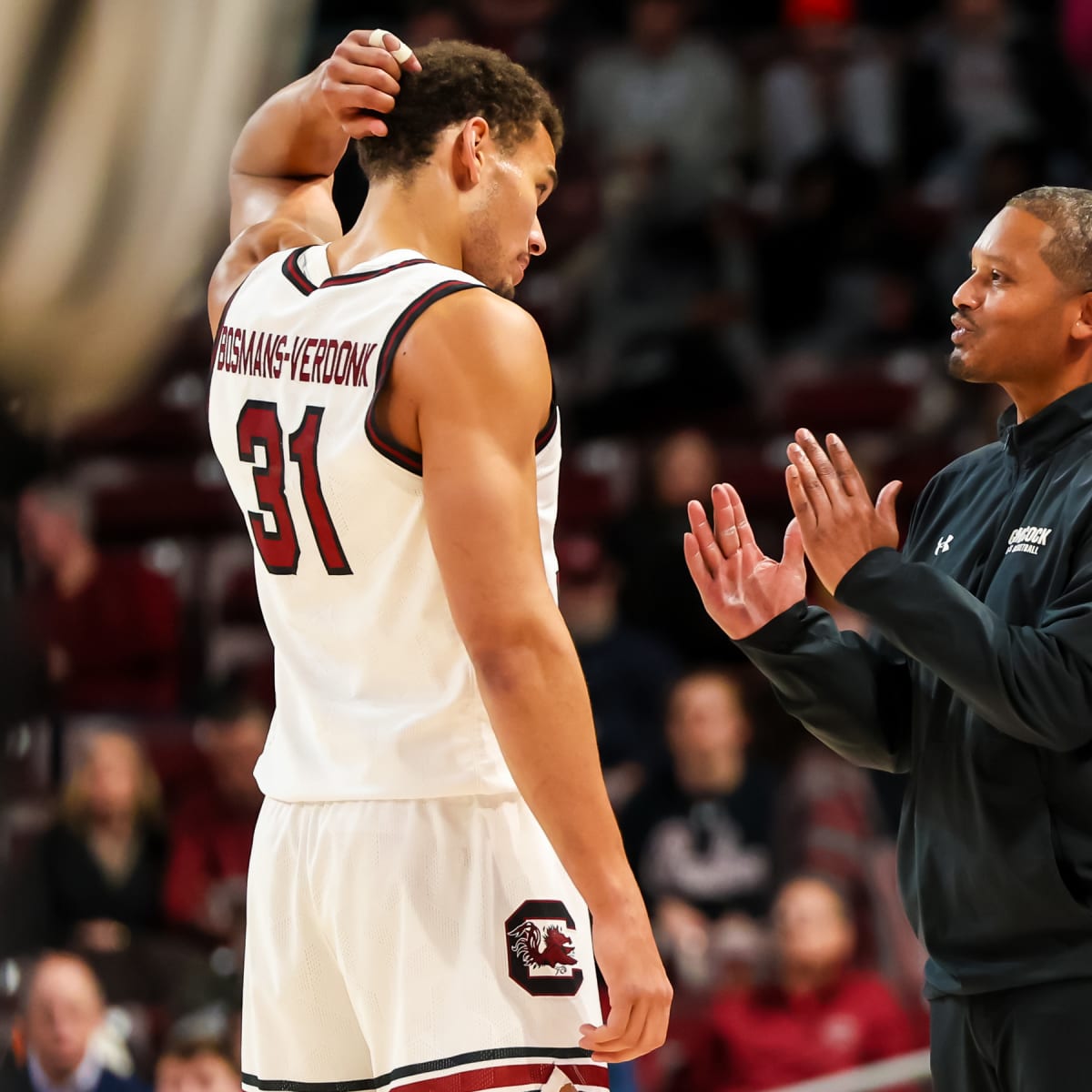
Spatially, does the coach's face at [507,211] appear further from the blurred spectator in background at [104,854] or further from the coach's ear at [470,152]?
the blurred spectator in background at [104,854]

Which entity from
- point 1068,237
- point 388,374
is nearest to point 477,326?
point 388,374

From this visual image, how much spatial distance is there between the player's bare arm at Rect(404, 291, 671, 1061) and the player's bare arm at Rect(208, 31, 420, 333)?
27.8 inches

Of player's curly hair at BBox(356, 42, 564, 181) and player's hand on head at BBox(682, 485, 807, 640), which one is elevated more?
player's curly hair at BBox(356, 42, 564, 181)

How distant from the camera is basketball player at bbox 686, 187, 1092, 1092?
103 inches

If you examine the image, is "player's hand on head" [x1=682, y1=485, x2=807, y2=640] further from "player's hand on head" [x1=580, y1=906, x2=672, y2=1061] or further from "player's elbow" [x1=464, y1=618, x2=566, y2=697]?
"player's hand on head" [x1=580, y1=906, x2=672, y2=1061]

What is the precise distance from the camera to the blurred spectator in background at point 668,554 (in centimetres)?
762

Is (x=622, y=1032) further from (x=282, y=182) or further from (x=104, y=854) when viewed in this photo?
(x=104, y=854)

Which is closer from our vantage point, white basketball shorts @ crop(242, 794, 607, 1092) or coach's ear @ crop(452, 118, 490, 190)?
white basketball shorts @ crop(242, 794, 607, 1092)

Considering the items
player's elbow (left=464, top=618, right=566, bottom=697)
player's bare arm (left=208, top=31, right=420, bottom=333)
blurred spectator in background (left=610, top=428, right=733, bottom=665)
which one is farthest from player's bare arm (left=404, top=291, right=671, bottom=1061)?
blurred spectator in background (left=610, top=428, right=733, bottom=665)

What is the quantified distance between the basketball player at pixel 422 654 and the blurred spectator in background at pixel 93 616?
4.70m

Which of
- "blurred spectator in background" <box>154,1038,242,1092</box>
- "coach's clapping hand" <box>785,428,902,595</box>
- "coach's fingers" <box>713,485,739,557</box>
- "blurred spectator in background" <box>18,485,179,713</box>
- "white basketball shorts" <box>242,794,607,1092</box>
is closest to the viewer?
"white basketball shorts" <box>242,794,607,1092</box>

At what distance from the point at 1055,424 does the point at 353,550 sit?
1.20 m

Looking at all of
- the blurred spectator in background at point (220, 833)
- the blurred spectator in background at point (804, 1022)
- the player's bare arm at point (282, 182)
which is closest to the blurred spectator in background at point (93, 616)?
the blurred spectator in background at point (220, 833)

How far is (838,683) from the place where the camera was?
2.90 m
